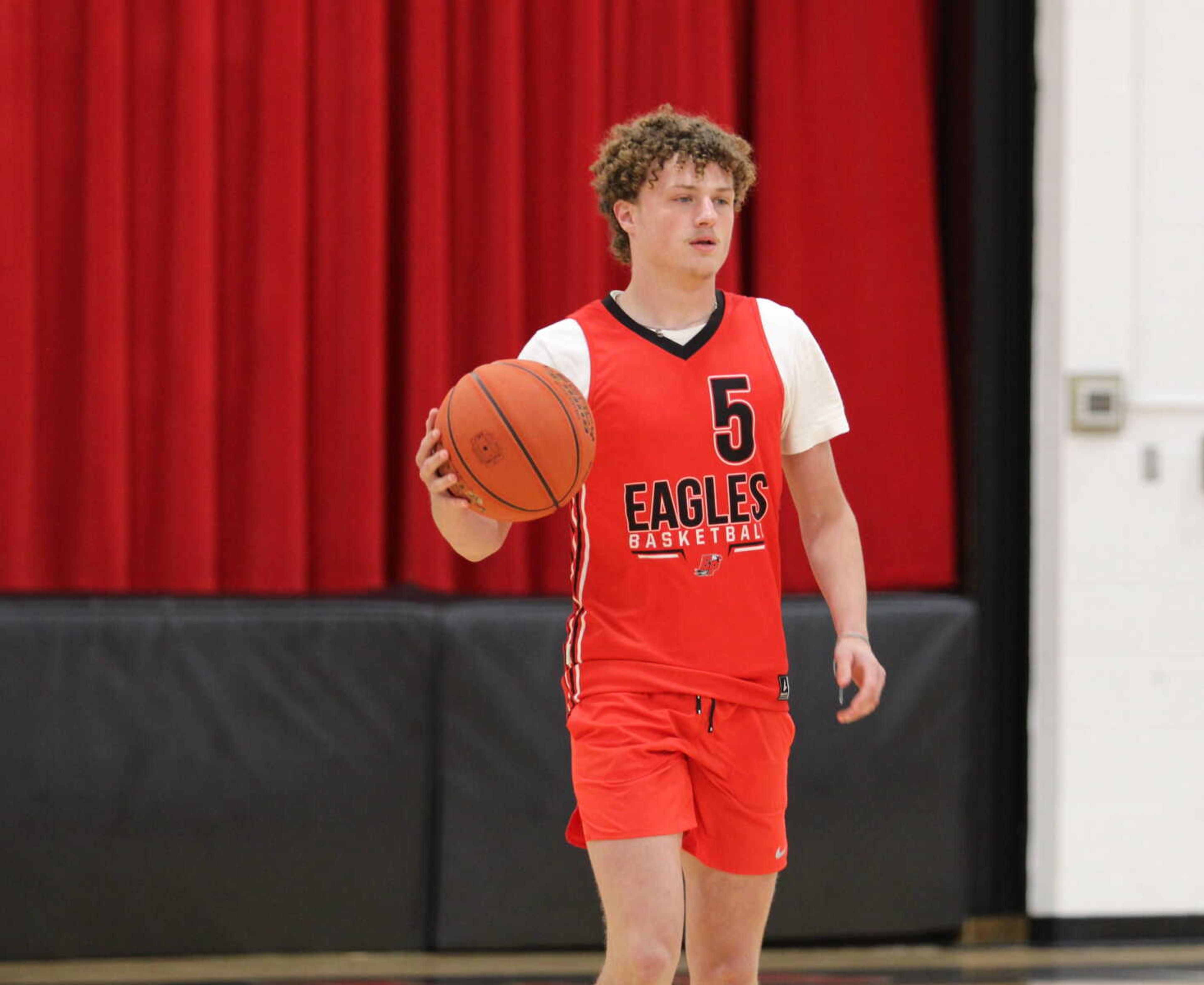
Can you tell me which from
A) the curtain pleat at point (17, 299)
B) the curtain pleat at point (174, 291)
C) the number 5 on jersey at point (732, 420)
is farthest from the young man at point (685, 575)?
the curtain pleat at point (17, 299)

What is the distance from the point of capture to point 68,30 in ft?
12.4

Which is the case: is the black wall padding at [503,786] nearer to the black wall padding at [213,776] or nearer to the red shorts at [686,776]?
the black wall padding at [213,776]

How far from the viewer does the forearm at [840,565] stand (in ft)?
8.10

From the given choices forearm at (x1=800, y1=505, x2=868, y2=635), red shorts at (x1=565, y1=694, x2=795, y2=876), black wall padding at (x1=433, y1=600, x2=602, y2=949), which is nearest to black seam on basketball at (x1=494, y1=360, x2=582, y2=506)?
red shorts at (x1=565, y1=694, x2=795, y2=876)

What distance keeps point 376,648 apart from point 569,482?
5.41 feet

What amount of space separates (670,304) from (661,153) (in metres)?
0.24

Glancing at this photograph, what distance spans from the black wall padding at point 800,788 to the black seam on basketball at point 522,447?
1.57 meters

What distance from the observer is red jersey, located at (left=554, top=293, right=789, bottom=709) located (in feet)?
7.80

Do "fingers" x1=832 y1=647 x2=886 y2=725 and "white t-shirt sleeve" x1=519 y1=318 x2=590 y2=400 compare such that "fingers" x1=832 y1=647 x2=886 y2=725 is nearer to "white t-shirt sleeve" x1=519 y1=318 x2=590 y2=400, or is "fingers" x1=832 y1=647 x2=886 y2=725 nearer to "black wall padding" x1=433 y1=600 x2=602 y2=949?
"white t-shirt sleeve" x1=519 y1=318 x2=590 y2=400

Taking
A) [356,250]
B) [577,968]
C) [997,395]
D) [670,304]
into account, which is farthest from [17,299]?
[997,395]

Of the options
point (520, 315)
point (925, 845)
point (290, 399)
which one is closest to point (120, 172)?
point (290, 399)

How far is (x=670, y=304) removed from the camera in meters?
2.48

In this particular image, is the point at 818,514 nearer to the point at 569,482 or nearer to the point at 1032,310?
the point at 569,482

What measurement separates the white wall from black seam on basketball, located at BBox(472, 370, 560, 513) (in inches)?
83.1
